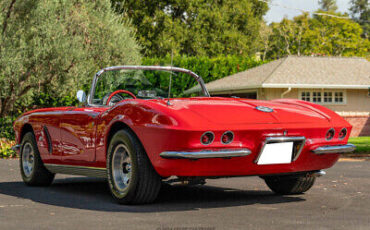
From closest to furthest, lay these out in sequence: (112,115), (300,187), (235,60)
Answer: (112,115) < (300,187) < (235,60)

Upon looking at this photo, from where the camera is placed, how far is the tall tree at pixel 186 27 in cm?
4322

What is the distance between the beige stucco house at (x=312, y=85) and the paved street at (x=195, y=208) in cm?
1929

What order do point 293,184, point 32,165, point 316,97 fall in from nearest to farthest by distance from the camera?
1. point 293,184
2. point 32,165
3. point 316,97

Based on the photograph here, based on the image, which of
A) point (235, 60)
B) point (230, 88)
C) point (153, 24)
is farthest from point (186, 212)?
point (153, 24)

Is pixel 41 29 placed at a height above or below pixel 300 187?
above

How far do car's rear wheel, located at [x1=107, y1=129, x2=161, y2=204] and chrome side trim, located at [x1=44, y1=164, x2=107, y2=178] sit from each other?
0.39m

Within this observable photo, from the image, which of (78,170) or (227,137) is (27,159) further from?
(227,137)

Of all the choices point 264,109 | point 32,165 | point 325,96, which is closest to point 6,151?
point 32,165

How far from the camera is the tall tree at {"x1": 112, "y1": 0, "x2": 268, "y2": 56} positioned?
142 ft

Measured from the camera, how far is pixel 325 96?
28.6 meters

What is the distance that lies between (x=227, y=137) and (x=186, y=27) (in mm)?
39440

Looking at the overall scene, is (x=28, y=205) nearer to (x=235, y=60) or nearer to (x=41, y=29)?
(x=41, y=29)

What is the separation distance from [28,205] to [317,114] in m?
3.18

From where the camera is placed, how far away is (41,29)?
60.8 feet
